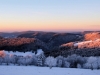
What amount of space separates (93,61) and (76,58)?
1022 centimetres

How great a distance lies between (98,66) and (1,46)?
127 metres

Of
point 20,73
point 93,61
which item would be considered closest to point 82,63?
point 93,61

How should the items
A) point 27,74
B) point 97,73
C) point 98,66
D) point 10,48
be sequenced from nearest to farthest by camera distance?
point 27,74 < point 97,73 < point 98,66 < point 10,48

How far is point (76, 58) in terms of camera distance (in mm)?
86000

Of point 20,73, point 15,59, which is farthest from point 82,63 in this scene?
point 20,73

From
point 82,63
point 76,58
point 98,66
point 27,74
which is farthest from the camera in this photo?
point 76,58

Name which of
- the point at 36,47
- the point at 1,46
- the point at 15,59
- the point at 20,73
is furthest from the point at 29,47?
the point at 20,73

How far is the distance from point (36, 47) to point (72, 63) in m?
115

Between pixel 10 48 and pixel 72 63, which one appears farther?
pixel 10 48

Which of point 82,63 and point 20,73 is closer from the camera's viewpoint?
point 20,73

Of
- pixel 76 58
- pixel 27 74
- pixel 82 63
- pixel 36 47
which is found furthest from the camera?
pixel 36 47

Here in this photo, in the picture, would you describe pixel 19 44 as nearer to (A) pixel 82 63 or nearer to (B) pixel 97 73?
(A) pixel 82 63

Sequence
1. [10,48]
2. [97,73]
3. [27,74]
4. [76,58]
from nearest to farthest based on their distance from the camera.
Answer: [27,74]
[97,73]
[76,58]
[10,48]

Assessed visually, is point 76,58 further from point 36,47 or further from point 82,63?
point 36,47
